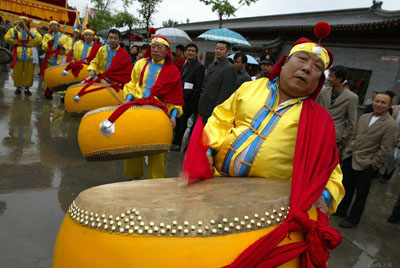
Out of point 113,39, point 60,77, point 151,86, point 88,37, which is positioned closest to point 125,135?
point 151,86

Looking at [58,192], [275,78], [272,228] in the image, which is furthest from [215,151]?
[58,192]

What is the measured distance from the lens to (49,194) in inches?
115

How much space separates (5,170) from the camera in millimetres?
3230

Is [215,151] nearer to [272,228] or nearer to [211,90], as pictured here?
[272,228]

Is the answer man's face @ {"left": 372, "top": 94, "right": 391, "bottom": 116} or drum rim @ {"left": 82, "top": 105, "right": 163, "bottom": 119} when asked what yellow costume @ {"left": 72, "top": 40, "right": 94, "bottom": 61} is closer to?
drum rim @ {"left": 82, "top": 105, "right": 163, "bottom": 119}

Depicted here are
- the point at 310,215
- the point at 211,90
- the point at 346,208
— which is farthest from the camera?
the point at 211,90

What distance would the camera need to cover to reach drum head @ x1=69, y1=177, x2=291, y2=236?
1005 millimetres

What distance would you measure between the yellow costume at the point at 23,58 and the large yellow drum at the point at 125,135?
19.1ft

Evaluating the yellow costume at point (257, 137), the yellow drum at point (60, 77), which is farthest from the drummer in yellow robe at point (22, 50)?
the yellow costume at point (257, 137)

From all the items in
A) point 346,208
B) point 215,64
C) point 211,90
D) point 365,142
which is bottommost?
point 346,208

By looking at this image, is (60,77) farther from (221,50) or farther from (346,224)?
(346,224)

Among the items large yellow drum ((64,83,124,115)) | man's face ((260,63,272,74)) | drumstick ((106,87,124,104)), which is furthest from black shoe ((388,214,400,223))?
large yellow drum ((64,83,124,115))

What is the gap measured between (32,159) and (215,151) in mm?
2847

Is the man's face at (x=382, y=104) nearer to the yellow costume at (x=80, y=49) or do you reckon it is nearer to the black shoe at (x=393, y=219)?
the black shoe at (x=393, y=219)
